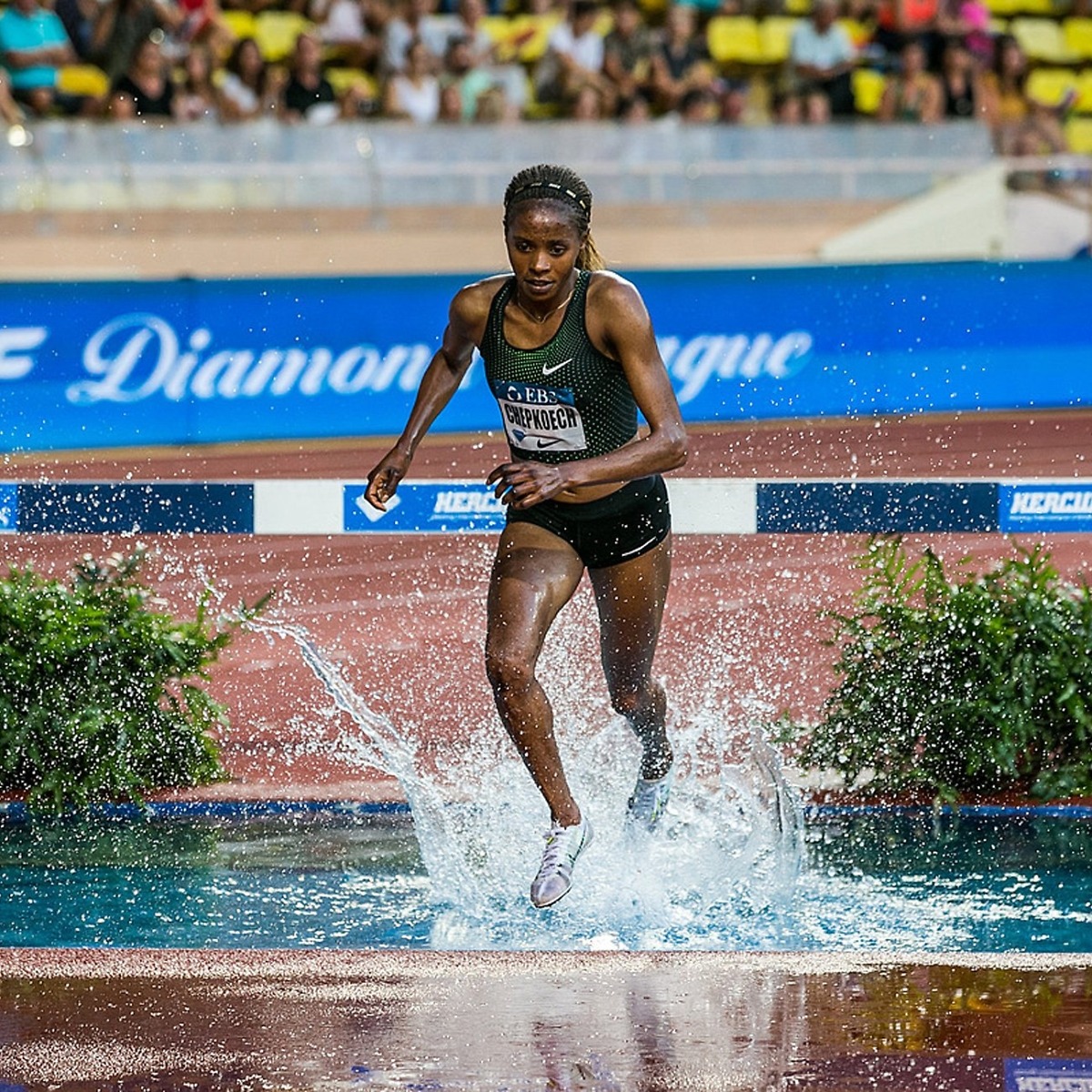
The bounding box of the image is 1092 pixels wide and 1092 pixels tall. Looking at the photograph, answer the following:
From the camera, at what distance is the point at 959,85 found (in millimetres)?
17000

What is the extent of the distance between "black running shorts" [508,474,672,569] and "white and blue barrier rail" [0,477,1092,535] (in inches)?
37.5

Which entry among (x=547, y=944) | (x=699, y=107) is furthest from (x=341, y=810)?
(x=699, y=107)

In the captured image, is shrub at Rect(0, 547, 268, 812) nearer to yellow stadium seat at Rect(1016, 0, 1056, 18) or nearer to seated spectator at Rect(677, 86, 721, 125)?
seated spectator at Rect(677, 86, 721, 125)

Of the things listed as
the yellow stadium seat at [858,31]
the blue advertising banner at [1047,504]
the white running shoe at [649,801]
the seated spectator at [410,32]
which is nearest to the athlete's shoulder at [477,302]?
the white running shoe at [649,801]

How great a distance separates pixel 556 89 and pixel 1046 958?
503 inches

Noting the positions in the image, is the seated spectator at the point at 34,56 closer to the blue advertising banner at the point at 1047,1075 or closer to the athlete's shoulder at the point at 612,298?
the athlete's shoulder at the point at 612,298

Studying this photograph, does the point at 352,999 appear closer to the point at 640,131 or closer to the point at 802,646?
the point at 802,646

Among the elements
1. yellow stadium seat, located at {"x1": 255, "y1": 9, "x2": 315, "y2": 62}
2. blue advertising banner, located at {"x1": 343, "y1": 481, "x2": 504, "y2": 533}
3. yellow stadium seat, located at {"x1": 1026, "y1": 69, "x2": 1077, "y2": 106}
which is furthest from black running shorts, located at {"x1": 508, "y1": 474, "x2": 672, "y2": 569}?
yellow stadium seat, located at {"x1": 1026, "y1": 69, "x2": 1077, "y2": 106}

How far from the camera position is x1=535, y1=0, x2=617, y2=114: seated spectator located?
53.6 feet

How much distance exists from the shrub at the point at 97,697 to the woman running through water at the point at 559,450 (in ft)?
5.56

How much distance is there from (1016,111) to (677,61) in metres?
3.14

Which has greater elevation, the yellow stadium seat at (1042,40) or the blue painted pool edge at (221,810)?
the blue painted pool edge at (221,810)

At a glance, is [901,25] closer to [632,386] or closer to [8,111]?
[8,111]

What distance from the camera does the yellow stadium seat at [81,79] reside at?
15.6 m
